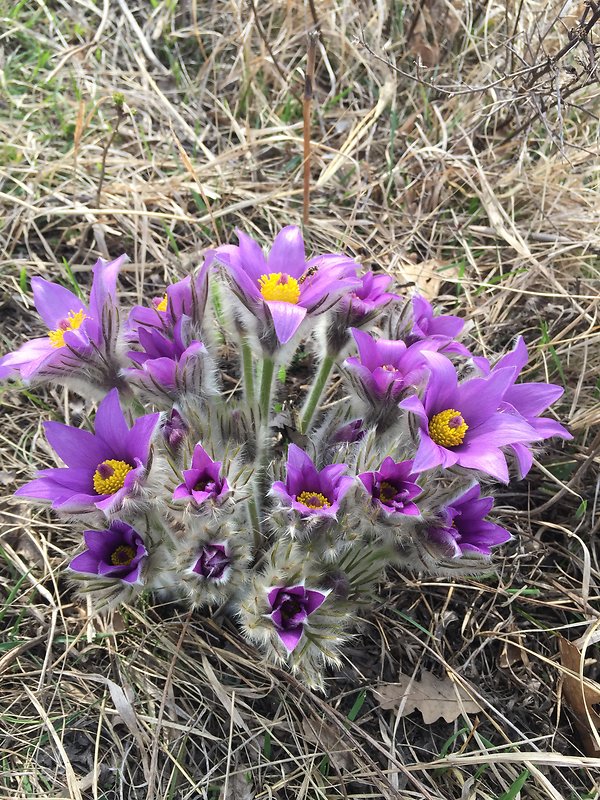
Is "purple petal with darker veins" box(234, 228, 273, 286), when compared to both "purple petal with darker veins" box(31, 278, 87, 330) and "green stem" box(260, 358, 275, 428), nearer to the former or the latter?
"green stem" box(260, 358, 275, 428)

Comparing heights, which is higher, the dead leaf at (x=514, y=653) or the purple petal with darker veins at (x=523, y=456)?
the purple petal with darker veins at (x=523, y=456)

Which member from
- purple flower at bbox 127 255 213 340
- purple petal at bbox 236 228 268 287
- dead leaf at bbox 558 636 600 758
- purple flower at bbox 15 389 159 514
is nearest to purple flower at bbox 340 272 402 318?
purple petal at bbox 236 228 268 287

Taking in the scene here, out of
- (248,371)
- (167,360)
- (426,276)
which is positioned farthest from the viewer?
(426,276)

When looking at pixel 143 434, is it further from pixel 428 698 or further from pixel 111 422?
pixel 428 698

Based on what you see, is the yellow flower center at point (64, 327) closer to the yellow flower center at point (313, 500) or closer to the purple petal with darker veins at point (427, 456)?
the yellow flower center at point (313, 500)

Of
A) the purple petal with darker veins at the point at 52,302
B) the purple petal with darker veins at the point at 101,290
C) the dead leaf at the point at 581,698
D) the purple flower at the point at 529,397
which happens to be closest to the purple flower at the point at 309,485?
the purple flower at the point at 529,397

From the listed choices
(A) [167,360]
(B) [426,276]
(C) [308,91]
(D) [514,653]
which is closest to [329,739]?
(D) [514,653]

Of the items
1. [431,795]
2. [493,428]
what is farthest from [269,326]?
[431,795]
